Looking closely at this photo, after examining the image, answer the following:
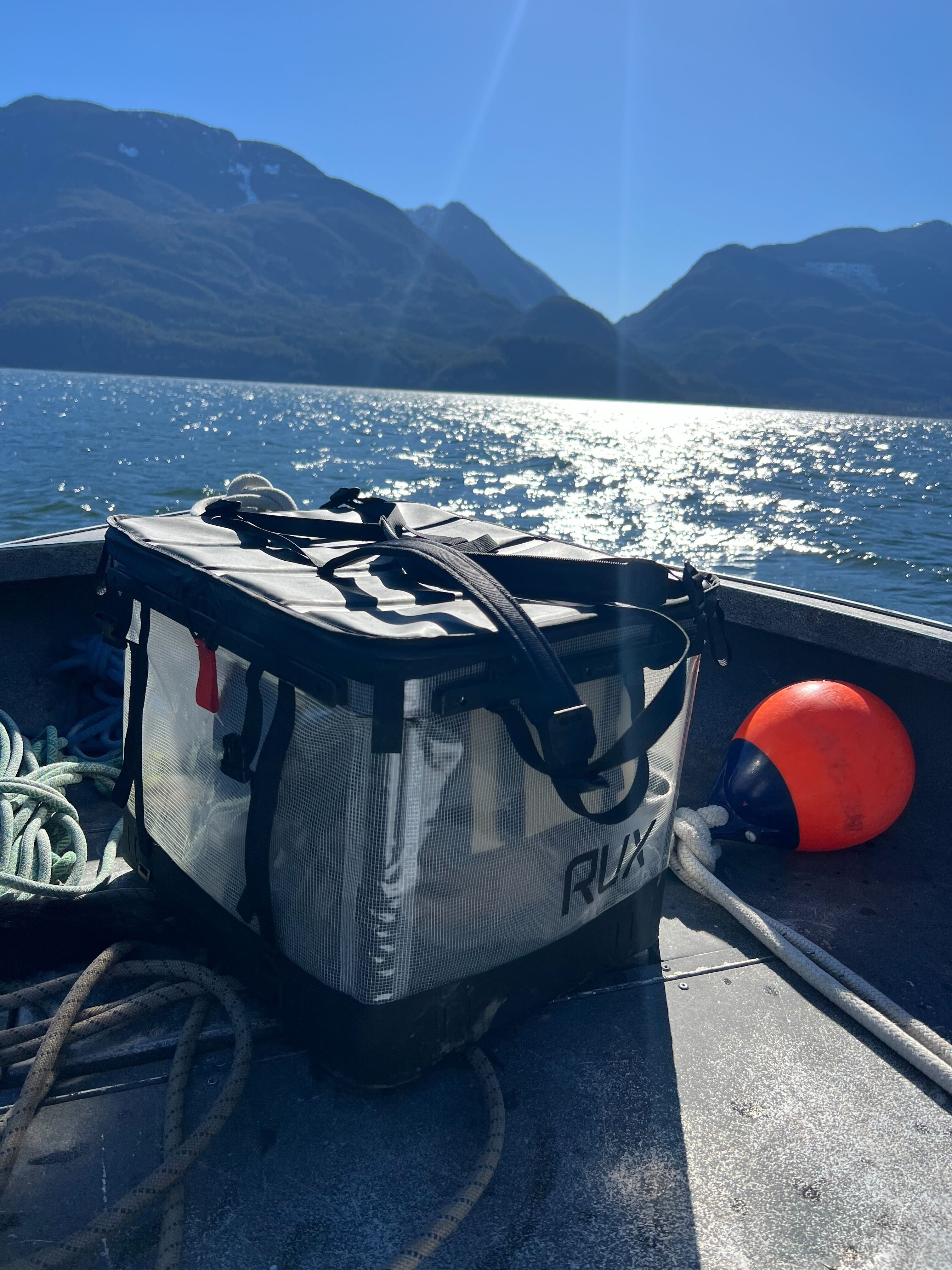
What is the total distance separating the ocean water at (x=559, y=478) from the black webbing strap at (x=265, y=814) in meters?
15.6

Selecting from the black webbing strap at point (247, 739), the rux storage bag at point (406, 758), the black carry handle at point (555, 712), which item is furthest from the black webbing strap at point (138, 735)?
the black carry handle at point (555, 712)

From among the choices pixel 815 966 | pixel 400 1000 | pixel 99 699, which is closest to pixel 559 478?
pixel 99 699

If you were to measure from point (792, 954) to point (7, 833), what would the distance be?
2.30m

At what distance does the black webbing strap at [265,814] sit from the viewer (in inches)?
60.0

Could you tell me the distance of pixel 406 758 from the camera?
4.54 ft

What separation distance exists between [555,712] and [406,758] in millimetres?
265

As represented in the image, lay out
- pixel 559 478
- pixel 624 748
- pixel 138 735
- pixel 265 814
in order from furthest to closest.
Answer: pixel 559 478
pixel 138 735
pixel 265 814
pixel 624 748

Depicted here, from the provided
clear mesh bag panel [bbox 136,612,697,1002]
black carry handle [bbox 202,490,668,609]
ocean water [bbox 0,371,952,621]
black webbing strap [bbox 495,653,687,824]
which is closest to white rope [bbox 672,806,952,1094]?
clear mesh bag panel [bbox 136,612,697,1002]

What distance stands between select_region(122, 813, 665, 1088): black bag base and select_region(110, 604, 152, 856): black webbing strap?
0.16 metres

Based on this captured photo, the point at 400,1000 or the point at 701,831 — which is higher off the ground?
the point at 400,1000

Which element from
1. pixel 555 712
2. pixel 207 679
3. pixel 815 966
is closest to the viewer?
pixel 555 712

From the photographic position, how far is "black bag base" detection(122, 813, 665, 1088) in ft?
5.26

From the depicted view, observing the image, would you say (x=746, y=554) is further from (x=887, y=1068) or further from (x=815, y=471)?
(x=815, y=471)

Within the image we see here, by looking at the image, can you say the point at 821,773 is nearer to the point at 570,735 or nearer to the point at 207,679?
the point at 570,735
